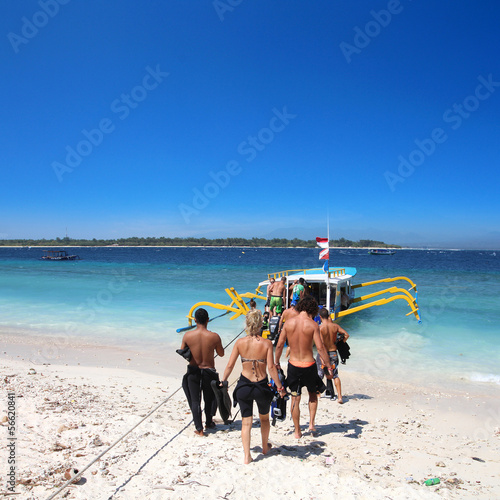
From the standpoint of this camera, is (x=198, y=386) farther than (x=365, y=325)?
No

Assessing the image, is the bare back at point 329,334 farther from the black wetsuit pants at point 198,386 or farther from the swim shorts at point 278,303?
the swim shorts at point 278,303

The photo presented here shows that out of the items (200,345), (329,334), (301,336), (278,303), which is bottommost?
(278,303)

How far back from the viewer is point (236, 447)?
14.1 feet

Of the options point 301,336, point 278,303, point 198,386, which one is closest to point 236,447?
point 198,386

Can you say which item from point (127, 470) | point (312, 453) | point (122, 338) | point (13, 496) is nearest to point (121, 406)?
point (127, 470)

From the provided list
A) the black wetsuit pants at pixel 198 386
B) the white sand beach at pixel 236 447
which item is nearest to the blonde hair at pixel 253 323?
the black wetsuit pants at pixel 198 386

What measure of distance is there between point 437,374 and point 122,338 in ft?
29.7

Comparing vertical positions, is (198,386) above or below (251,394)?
below

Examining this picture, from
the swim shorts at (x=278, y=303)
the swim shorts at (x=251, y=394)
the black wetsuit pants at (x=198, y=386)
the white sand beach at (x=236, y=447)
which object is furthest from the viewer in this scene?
the swim shorts at (x=278, y=303)

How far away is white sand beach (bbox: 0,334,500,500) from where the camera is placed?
11.6ft

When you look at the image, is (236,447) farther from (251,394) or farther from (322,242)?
(322,242)

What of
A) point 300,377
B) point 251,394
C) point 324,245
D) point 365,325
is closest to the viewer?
point 251,394

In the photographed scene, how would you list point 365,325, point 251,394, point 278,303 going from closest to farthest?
1. point 251,394
2. point 278,303
3. point 365,325

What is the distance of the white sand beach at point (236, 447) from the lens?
353 cm
